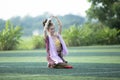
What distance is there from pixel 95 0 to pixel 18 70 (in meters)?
20.0

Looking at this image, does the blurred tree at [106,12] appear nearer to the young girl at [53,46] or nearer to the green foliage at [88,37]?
the green foliage at [88,37]

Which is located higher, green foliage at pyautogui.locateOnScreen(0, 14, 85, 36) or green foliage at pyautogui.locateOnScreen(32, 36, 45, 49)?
green foliage at pyautogui.locateOnScreen(0, 14, 85, 36)

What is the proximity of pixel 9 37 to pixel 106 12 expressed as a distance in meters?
9.12

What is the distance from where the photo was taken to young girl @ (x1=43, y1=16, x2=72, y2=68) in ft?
38.5

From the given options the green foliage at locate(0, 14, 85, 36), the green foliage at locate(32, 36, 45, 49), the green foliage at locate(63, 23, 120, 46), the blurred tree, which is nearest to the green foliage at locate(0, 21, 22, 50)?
the green foliage at locate(32, 36, 45, 49)

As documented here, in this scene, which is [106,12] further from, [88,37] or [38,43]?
[38,43]

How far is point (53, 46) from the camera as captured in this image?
11883 mm

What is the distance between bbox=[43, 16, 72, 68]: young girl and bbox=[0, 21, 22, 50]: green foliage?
10.9 meters

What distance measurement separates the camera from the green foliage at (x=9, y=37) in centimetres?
2288

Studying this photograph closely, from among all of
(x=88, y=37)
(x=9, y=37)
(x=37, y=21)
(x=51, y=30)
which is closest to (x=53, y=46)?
(x=51, y=30)

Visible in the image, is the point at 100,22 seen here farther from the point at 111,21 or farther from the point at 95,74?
the point at 95,74

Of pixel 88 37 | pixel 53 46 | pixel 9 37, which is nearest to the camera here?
pixel 53 46


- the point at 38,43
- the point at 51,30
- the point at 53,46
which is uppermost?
the point at 51,30

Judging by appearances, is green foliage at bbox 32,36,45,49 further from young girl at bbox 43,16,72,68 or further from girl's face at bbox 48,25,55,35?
girl's face at bbox 48,25,55,35
